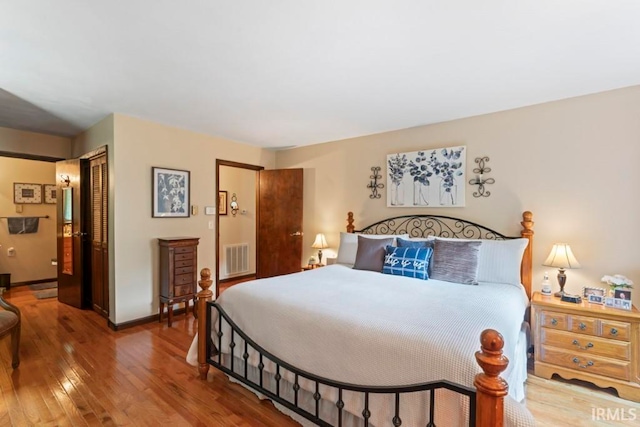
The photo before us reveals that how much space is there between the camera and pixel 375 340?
158 cm

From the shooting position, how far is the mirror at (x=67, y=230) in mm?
4301

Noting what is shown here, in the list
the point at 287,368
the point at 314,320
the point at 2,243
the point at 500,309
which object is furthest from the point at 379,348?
the point at 2,243

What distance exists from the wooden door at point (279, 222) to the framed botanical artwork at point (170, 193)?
1318 millimetres

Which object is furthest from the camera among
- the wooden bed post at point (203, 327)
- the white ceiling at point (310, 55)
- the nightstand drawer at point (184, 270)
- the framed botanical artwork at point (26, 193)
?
the framed botanical artwork at point (26, 193)

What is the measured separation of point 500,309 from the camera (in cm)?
196

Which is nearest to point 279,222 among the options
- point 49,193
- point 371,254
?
point 371,254

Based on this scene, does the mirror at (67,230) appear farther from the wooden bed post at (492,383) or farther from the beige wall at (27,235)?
the wooden bed post at (492,383)

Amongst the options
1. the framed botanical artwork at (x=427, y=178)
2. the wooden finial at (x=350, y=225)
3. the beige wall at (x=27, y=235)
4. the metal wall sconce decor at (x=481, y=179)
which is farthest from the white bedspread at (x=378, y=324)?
the beige wall at (x=27, y=235)

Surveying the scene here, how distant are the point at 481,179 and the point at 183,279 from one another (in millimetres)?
3714

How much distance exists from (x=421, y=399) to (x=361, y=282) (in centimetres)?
129

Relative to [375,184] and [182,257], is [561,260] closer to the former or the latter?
[375,184]

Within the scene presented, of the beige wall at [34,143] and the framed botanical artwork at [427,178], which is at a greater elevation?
the beige wall at [34,143]

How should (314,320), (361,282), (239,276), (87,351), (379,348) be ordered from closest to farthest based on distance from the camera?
1. (379,348)
2. (314,320)
3. (361,282)
4. (87,351)
5. (239,276)

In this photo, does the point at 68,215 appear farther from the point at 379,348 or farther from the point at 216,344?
the point at 379,348
